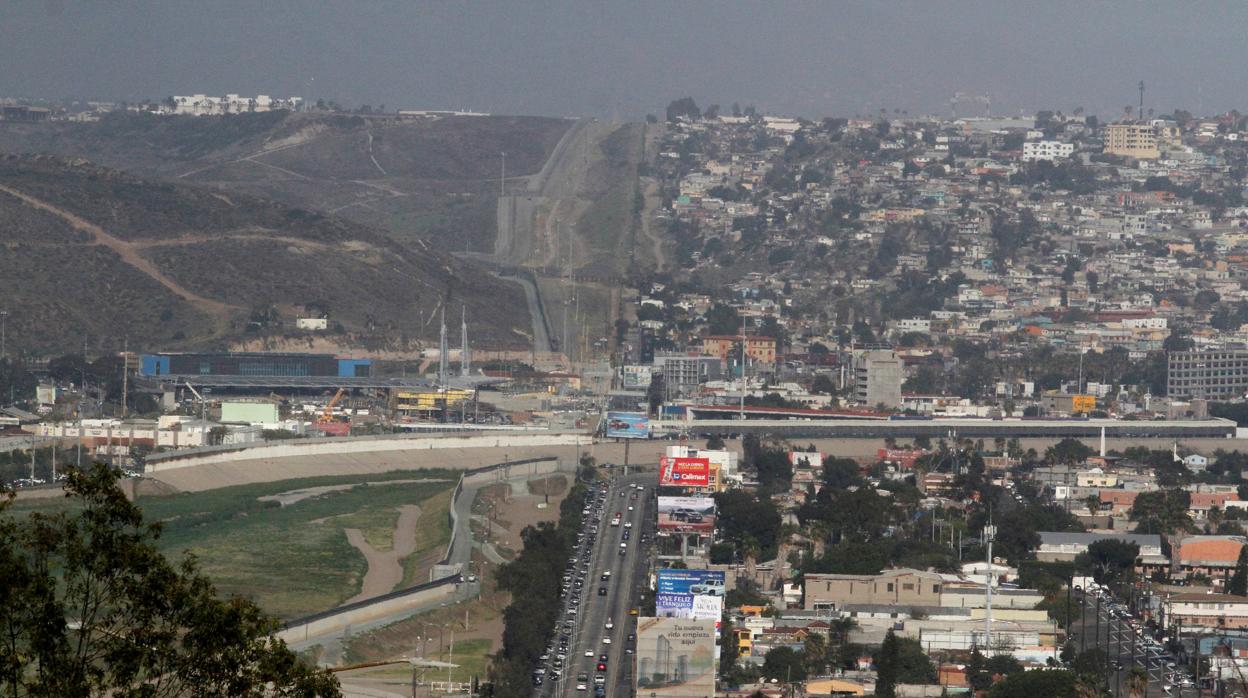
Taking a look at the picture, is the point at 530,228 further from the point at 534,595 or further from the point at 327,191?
the point at 534,595

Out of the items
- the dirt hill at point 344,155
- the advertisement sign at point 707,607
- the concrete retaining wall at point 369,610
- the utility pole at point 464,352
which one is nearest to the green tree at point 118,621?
the concrete retaining wall at point 369,610

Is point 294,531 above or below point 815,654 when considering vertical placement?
above

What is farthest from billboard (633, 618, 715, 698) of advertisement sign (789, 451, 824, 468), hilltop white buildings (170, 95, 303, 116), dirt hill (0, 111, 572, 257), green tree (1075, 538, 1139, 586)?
hilltop white buildings (170, 95, 303, 116)

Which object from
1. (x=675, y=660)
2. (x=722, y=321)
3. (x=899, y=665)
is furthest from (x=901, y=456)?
(x=675, y=660)

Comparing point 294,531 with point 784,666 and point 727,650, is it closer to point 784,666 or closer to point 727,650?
point 727,650

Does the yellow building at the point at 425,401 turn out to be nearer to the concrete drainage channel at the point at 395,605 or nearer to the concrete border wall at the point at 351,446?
the concrete border wall at the point at 351,446

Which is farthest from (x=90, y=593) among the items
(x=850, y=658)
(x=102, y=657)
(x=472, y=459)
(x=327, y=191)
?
(x=327, y=191)
